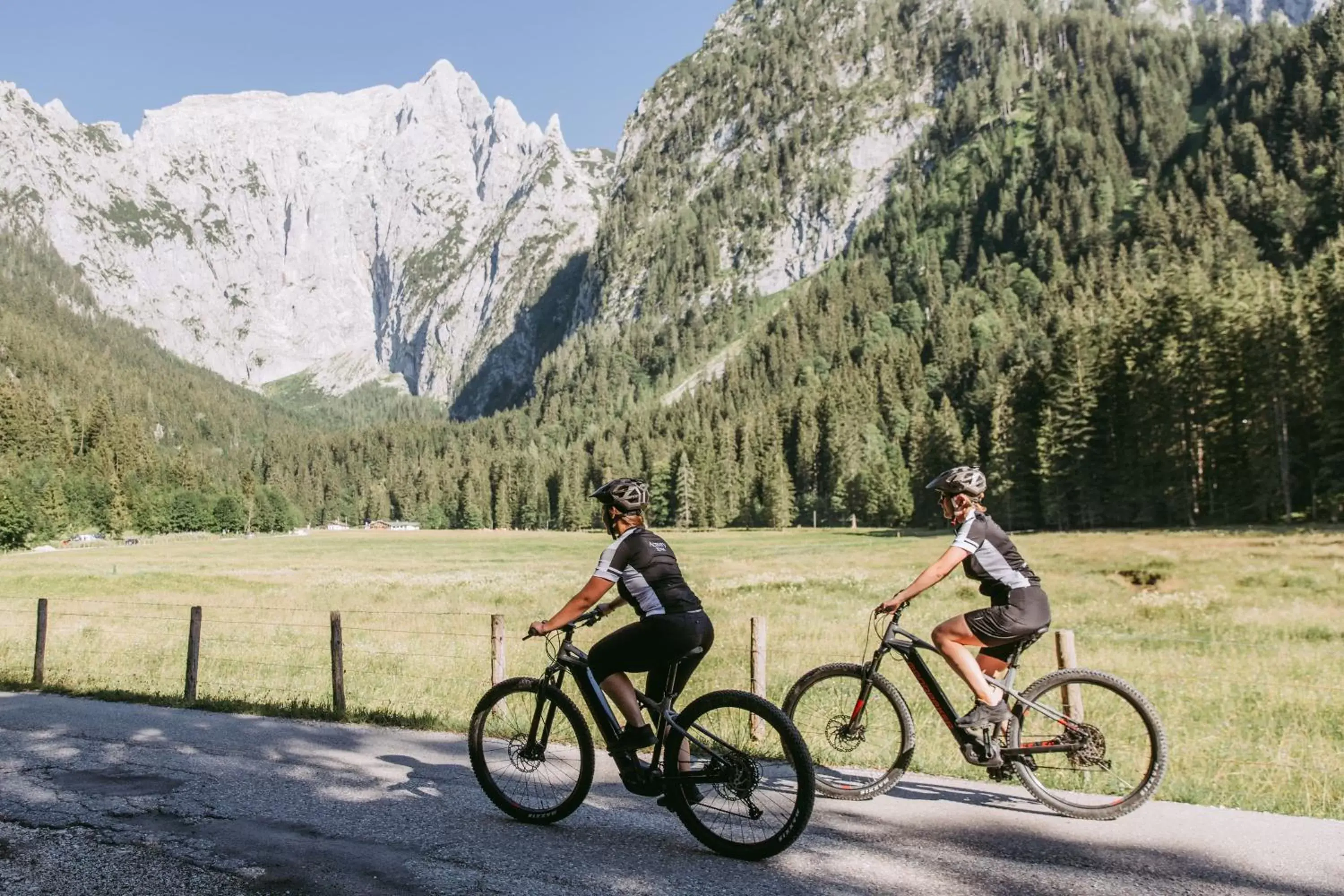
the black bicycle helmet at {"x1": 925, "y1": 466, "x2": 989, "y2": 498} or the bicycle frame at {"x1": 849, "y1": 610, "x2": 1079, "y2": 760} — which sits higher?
the black bicycle helmet at {"x1": 925, "y1": 466, "x2": 989, "y2": 498}

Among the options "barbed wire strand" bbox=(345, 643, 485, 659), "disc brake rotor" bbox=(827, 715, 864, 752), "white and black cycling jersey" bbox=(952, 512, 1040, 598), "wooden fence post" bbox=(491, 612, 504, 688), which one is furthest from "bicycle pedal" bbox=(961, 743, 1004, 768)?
"barbed wire strand" bbox=(345, 643, 485, 659)

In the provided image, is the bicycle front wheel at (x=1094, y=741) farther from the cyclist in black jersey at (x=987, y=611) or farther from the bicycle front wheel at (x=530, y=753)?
the bicycle front wheel at (x=530, y=753)

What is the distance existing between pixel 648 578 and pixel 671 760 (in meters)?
1.40

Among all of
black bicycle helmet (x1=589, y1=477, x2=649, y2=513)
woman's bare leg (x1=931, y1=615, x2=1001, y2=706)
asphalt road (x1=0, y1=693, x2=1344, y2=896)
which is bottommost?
asphalt road (x1=0, y1=693, x2=1344, y2=896)

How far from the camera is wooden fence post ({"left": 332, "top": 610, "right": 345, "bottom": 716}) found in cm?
1252

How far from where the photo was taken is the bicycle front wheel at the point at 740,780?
5805 mm

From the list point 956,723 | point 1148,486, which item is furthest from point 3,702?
point 1148,486

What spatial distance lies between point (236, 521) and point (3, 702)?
173906 millimetres

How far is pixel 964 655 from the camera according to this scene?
279 inches

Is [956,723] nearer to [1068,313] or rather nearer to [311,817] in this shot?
[311,817]

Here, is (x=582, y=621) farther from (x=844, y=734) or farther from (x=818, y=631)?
(x=818, y=631)

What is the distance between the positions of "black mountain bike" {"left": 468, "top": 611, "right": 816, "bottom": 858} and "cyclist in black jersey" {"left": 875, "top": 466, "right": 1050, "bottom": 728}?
1.75 m

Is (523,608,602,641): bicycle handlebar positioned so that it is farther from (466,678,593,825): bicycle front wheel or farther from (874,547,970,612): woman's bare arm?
(874,547,970,612): woman's bare arm

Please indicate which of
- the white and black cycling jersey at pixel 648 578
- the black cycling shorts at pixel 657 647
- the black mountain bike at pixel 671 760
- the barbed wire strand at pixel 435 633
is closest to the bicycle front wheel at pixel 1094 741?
the black mountain bike at pixel 671 760
